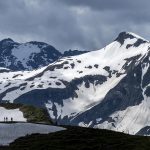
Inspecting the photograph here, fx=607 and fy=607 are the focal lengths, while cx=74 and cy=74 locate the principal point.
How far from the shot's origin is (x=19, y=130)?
509 feet

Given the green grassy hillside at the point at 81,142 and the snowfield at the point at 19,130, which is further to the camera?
the snowfield at the point at 19,130

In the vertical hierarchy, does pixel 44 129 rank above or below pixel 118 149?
above

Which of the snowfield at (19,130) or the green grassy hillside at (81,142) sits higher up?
the snowfield at (19,130)

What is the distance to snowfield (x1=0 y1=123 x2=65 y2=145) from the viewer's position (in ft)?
478

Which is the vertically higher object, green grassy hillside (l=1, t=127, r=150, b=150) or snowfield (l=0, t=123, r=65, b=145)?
snowfield (l=0, t=123, r=65, b=145)

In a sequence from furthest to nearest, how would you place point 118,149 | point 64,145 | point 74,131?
1. point 74,131
2. point 64,145
3. point 118,149

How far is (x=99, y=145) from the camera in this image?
130875 millimetres

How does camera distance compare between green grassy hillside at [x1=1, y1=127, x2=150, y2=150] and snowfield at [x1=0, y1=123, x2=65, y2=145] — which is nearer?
green grassy hillside at [x1=1, y1=127, x2=150, y2=150]

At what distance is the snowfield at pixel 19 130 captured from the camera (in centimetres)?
14564

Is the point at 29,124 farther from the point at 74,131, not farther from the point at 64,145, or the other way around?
the point at 64,145

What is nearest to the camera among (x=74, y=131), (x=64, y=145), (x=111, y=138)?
(x=64, y=145)

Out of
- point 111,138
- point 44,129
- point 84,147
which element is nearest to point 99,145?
point 84,147

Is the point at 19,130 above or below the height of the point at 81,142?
above

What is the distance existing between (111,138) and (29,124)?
28.7 m
